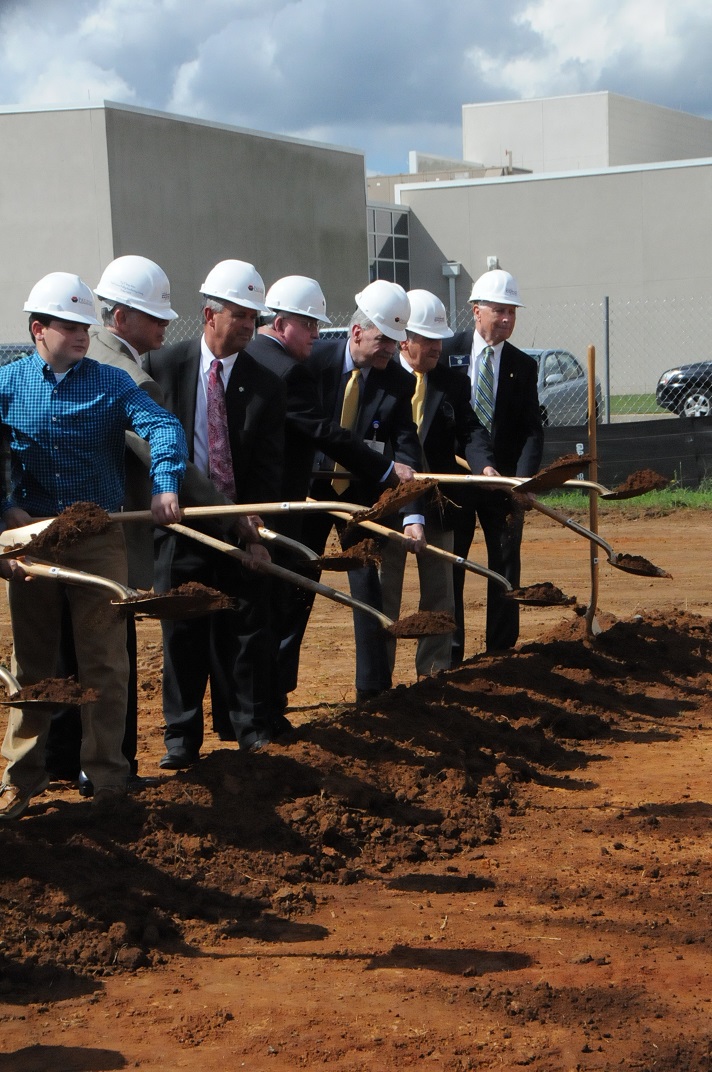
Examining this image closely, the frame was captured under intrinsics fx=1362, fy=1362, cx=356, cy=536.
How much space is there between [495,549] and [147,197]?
22672 millimetres

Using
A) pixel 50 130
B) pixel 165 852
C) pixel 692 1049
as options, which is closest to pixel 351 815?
pixel 165 852

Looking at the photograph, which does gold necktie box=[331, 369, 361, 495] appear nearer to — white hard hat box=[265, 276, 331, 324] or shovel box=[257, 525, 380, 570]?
white hard hat box=[265, 276, 331, 324]

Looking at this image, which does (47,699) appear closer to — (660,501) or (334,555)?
(334,555)

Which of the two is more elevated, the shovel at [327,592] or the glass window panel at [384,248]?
the glass window panel at [384,248]

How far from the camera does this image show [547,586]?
24.8 feet

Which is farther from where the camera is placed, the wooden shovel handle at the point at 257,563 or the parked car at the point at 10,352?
the parked car at the point at 10,352

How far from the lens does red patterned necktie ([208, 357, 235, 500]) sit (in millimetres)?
6109

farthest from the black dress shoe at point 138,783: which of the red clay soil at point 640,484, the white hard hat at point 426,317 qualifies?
the red clay soil at point 640,484

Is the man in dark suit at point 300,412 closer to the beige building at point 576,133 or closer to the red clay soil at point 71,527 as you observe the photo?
the red clay soil at point 71,527

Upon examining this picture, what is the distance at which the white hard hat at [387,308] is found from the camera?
6766 mm

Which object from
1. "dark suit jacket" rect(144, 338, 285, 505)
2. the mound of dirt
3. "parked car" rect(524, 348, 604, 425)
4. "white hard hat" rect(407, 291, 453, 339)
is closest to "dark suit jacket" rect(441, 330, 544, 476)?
"white hard hat" rect(407, 291, 453, 339)

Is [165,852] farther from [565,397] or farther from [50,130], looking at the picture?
[50,130]

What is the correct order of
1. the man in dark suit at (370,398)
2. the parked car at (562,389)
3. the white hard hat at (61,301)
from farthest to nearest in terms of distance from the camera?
the parked car at (562,389) → the man in dark suit at (370,398) → the white hard hat at (61,301)

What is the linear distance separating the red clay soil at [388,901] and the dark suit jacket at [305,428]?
1.20 meters
